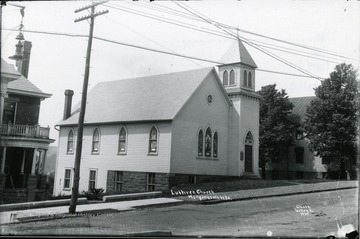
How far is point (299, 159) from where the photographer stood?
4659 cm

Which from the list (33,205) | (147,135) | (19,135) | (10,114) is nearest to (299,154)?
(147,135)

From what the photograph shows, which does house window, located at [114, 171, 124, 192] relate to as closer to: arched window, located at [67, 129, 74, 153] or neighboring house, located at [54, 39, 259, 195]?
neighboring house, located at [54, 39, 259, 195]

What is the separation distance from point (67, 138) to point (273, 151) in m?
29.2

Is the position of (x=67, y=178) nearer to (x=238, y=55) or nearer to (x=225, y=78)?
(x=225, y=78)

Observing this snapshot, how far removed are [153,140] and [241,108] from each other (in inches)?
309

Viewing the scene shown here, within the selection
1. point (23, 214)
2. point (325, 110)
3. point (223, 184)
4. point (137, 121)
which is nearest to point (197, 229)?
point (23, 214)

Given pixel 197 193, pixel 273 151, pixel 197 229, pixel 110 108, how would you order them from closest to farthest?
pixel 197 229 < pixel 197 193 < pixel 110 108 < pixel 273 151

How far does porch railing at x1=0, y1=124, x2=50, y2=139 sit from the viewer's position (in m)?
14.3

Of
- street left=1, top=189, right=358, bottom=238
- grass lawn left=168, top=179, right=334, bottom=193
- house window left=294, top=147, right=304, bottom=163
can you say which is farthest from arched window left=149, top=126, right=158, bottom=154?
house window left=294, top=147, right=304, bottom=163

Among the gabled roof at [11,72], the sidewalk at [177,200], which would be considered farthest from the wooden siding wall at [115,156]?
the gabled roof at [11,72]

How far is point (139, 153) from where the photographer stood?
83.1ft

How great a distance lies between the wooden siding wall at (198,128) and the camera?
24766 mm

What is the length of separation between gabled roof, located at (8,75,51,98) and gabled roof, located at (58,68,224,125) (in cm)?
640

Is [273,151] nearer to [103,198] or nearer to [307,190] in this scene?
[307,190]
